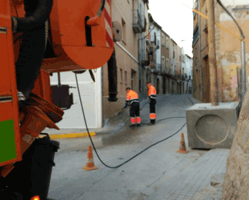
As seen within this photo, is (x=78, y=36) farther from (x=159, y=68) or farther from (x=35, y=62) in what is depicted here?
(x=159, y=68)

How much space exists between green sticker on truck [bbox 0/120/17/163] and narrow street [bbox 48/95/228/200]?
213 cm

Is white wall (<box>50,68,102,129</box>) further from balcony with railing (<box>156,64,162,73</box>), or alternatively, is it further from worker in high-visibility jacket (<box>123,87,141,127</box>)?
balcony with railing (<box>156,64,162,73</box>)

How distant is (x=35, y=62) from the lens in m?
1.99

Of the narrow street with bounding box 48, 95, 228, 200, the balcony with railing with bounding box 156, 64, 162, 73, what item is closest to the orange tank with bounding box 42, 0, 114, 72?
the narrow street with bounding box 48, 95, 228, 200

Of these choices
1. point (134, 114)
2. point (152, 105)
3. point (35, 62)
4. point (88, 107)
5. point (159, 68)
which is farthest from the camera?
point (159, 68)

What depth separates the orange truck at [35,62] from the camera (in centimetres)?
168

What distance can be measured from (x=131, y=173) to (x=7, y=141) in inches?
141

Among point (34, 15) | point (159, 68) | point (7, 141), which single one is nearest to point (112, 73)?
point (34, 15)

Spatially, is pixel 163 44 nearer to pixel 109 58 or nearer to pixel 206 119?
pixel 206 119

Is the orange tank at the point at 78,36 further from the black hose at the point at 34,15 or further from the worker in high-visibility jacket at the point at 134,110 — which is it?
the worker in high-visibility jacket at the point at 134,110

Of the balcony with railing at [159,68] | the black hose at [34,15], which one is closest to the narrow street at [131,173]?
the black hose at [34,15]

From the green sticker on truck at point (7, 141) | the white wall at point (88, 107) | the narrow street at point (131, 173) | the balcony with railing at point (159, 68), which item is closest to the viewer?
the green sticker on truck at point (7, 141)

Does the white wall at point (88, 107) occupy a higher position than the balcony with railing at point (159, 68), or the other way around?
the balcony with railing at point (159, 68)

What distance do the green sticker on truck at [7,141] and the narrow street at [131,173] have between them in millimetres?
2128
